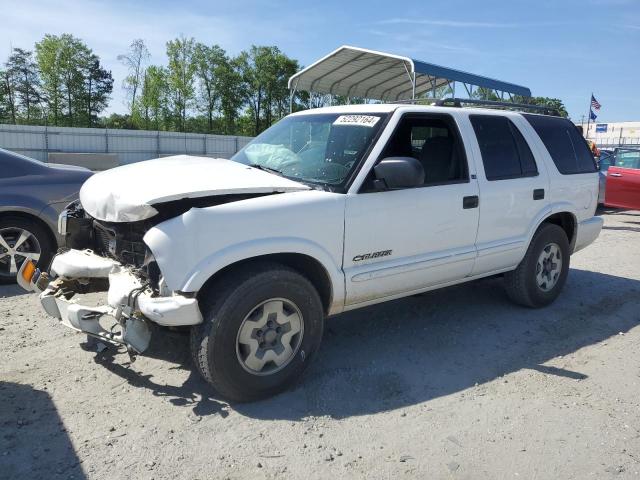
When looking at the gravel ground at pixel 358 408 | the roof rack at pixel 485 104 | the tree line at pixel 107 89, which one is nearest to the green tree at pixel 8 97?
the tree line at pixel 107 89

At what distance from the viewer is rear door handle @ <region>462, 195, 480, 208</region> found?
4.36 m

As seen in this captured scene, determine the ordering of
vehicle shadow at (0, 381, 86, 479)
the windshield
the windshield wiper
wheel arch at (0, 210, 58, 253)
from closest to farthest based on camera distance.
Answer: vehicle shadow at (0, 381, 86, 479)
the windshield
the windshield wiper
wheel arch at (0, 210, 58, 253)

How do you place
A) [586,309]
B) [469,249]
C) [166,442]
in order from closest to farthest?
[166,442], [469,249], [586,309]

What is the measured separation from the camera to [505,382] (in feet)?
12.4

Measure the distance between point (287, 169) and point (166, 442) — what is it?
211 centimetres

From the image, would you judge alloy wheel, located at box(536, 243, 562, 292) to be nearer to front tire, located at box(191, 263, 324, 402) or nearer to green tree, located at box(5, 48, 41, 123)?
front tire, located at box(191, 263, 324, 402)

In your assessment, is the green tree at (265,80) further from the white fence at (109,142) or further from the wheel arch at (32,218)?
the wheel arch at (32,218)

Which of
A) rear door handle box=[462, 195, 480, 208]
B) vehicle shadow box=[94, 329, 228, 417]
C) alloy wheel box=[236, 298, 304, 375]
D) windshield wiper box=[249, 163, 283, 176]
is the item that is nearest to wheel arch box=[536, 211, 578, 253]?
rear door handle box=[462, 195, 480, 208]

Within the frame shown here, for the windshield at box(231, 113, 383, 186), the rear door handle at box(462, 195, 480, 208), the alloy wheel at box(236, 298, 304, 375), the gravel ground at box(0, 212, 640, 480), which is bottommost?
the gravel ground at box(0, 212, 640, 480)

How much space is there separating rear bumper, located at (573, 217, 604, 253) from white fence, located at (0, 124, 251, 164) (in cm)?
2479

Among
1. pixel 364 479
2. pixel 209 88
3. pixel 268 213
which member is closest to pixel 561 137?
pixel 268 213

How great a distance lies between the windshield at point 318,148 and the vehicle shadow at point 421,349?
144cm

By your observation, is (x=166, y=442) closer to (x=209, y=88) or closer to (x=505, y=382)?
(x=505, y=382)

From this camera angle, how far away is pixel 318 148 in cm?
413
